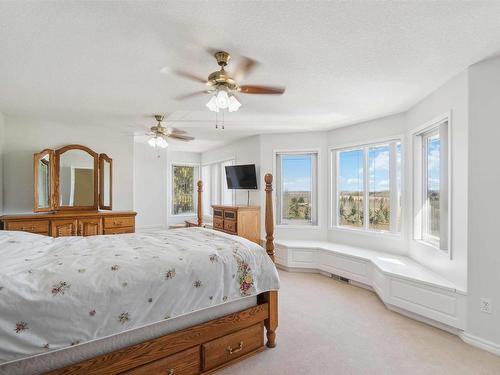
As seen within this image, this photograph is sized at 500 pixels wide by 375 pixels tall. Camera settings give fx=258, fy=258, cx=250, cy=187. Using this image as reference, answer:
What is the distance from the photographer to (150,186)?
6207mm

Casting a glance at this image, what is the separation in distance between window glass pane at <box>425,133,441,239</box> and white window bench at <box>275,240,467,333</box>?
0.51 meters

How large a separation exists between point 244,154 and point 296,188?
1.33m

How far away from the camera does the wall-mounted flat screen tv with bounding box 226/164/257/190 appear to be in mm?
4969

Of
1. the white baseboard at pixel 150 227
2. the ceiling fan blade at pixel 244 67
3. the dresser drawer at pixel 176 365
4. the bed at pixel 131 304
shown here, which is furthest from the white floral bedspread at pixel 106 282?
the white baseboard at pixel 150 227

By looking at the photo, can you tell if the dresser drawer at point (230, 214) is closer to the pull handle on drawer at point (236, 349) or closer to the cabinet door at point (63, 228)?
the cabinet door at point (63, 228)

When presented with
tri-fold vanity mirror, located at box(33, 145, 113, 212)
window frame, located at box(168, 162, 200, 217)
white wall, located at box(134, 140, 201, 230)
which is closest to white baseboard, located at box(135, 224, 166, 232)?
white wall, located at box(134, 140, 201, 230)

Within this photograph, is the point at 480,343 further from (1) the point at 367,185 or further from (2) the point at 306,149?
(2) the point at 306,149

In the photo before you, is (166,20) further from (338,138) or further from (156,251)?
(338,138)

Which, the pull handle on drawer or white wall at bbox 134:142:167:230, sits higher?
white wall at bbox 134:142:167:230

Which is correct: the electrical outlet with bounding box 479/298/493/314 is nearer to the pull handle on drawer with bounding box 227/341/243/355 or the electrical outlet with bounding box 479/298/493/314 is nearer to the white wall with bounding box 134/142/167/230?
the pull handle on drawer with bounding box 227/341/243/355

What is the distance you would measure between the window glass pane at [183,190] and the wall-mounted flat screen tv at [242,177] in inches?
83.7

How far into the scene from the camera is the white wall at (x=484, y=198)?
221 cm

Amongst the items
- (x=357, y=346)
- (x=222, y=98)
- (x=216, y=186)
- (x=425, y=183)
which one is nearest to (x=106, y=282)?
(x=222, y=98)

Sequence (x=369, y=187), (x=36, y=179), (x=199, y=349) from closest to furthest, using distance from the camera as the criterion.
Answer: (x=199, y=349) → (x=36, y=179) → (x=369, y=187)
